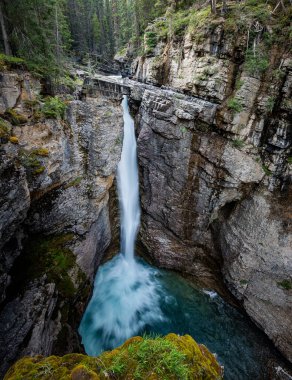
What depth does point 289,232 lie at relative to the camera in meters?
10.3

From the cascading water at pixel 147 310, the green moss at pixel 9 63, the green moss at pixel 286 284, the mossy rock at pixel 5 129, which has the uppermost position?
the green moss at pixel 9 63

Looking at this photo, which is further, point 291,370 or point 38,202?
point 291,370

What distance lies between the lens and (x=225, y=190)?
11.8 metres

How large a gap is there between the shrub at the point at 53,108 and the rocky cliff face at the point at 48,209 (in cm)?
31

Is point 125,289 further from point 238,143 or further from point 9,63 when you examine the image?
point 9,63

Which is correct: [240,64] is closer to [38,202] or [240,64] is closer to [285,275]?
[285,275]

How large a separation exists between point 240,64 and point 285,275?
425 inches

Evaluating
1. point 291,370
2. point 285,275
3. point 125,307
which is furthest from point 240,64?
point 291,370

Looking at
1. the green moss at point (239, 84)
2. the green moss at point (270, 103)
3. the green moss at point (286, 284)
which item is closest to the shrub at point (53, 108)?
the green moss at point (239, 84)

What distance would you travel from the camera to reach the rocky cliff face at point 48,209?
6.86m

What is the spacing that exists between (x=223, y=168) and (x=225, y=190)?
1236mm

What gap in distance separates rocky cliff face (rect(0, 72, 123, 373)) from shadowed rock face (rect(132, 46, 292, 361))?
296cm

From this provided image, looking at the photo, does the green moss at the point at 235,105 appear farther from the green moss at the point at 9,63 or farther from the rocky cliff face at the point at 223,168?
the green moss at the point at 9,63

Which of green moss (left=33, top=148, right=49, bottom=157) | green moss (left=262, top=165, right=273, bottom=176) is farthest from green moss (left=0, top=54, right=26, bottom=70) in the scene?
green moss (left=262, top=165, right=273, bottom=176)
